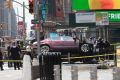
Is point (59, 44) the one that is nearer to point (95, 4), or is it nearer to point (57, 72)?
point (95, 4)

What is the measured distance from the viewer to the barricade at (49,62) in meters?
16.1

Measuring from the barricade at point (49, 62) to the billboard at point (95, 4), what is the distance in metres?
26.0

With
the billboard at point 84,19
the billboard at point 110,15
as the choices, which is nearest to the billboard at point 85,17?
the billboard at point 84,19

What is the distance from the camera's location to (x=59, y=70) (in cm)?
1572

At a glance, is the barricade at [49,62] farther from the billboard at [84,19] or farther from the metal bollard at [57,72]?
the billboard at [84,19]

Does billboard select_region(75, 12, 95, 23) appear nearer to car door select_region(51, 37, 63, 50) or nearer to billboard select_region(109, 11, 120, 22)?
billboard select_region(109, 11, 120, 22)

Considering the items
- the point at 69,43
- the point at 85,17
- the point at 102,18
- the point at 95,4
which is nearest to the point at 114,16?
the point at 95,4

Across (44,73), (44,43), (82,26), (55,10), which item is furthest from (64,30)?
(55,10)

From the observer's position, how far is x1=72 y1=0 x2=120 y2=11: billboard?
42250mm

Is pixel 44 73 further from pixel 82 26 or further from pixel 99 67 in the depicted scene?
pixel 82 26

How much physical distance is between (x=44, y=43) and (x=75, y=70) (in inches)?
701

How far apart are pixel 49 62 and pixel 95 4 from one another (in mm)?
27211

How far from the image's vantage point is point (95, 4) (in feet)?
140

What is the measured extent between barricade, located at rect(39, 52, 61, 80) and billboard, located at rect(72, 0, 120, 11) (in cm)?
2603
